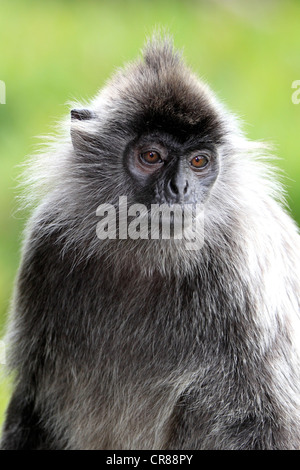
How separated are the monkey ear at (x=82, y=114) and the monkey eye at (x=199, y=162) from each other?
523mm

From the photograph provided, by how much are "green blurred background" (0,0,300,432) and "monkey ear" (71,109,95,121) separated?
271 centimetres

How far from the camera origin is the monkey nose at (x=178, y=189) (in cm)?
444

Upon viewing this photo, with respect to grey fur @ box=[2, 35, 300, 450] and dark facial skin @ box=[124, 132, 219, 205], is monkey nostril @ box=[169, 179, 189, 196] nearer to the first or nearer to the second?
dark facial skin @ box=[124, 132, 219, 205]

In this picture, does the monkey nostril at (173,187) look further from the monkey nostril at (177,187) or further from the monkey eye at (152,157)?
the monkey eye at (152,157)

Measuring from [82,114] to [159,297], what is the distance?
84 centimetres

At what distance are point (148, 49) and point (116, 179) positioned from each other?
0.57 meters

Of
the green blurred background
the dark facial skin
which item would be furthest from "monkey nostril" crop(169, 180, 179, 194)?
the green blurred background

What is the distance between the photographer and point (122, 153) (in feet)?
15.7

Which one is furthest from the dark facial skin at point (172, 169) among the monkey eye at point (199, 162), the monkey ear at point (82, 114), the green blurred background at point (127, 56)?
the green blurred background at point (127, 56)

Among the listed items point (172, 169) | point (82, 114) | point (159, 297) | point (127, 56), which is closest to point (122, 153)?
point (82, 114)
